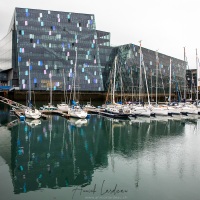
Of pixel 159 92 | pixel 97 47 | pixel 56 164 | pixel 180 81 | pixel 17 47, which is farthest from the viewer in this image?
pixel 180 81

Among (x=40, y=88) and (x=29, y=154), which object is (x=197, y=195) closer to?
(x=29, y=154)

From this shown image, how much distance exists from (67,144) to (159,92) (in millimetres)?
118305

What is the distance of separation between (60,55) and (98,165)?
333 ft

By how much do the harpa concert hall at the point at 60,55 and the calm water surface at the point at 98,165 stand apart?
243ft

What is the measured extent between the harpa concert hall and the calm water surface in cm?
7419

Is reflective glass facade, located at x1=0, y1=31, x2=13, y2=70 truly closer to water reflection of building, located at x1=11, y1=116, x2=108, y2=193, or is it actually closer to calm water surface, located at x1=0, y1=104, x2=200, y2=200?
water reflection of building, located at x1=11, y1=116, x2=108, y2=193

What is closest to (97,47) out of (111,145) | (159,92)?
(159,92)

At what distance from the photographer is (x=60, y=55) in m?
121

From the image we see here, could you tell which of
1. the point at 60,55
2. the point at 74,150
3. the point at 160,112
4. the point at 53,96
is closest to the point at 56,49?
the point at 60,55

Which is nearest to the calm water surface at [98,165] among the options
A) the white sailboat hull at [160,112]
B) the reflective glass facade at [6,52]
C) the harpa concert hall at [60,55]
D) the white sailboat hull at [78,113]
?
the white sailboat hull at [78,113]

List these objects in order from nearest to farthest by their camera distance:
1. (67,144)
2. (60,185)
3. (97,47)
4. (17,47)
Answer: (60,185) → (67,144) → (17,47) → (97,47)

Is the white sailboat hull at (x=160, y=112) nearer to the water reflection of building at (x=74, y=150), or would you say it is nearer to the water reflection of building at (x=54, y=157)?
the water reflection of building at (x=74, y=150)

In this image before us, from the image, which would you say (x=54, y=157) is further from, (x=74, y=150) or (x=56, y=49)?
(x=56, y=49)

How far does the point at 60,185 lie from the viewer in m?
19.2
